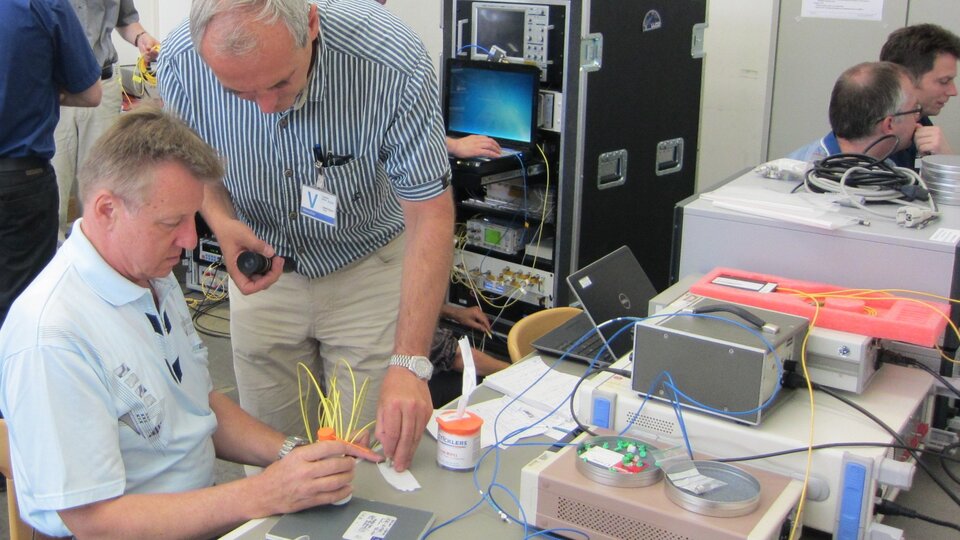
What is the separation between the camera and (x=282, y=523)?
1390 millimetres

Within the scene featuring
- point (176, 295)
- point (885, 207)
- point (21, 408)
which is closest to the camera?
point (21, 408)

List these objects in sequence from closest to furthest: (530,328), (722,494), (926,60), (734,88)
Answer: (722,494)
(530,328)
(926,60)
(734,88)

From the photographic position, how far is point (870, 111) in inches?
108

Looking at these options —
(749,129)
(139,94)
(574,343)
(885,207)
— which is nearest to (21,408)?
(574,343)

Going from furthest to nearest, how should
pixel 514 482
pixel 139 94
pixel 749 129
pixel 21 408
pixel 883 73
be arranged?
pixel 139 94 → pixel 749 129 → pixel 883 73 → pixel 514 482 → pixel 21 408

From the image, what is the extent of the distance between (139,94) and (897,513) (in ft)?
14.3

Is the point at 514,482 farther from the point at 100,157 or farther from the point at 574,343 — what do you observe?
the point at 100,157

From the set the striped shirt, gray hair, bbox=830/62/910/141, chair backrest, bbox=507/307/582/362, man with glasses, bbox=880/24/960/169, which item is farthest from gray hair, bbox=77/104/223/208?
man with glasses, bbox=880/24/960/169

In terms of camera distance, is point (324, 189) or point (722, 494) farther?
point (324, 189)

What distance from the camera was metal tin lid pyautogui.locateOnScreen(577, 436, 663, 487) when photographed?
128cm

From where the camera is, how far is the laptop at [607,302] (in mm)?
1939

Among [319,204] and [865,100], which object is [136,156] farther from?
[865,100]

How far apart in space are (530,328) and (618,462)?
4.17 feet

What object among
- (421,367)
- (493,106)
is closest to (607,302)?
Answer: (421,367)
